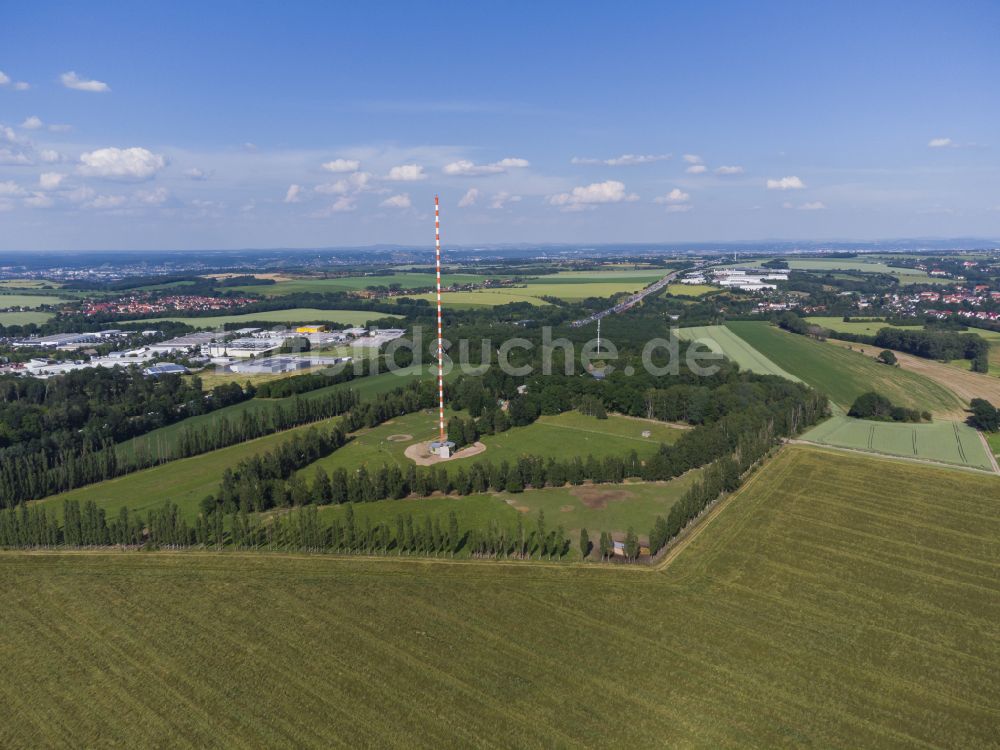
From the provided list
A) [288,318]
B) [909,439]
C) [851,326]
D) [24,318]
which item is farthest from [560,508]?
[24,318]

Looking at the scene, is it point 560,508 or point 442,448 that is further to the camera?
point 442,448

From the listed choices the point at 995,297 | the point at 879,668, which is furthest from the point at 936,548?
the point at 995,297

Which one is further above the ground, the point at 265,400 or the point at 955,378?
the point at 955,378

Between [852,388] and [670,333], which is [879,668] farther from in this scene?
[670,333]

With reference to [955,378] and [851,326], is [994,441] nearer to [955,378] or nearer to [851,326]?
[955,378]

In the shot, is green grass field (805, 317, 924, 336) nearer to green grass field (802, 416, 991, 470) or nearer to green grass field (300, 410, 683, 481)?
green grass field (802, 416, 991, 470)

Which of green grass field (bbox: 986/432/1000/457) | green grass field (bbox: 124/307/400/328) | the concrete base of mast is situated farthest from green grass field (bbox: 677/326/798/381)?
green grass field (bbox: 124/307/400/328)

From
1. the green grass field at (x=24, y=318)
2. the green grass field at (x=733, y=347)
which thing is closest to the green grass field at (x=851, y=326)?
the green grass field at (x=733, y=347)
